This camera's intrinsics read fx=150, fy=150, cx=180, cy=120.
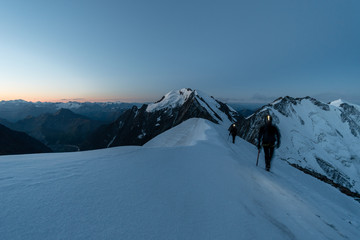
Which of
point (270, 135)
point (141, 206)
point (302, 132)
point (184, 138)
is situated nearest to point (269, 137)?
point (270, 135)

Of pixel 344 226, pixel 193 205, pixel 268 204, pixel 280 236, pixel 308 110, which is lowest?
pixel 308 110

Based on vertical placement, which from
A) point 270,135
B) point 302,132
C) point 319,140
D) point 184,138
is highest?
point 270,135

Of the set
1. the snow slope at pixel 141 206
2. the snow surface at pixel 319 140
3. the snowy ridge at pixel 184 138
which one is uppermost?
the snow slope at pixel 141 206

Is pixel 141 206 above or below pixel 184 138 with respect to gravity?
above

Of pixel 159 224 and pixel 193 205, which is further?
pixel 193 205

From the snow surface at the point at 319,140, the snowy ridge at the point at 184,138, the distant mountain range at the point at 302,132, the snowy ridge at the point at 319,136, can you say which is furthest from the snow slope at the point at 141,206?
the snow surface at the point at 319,140

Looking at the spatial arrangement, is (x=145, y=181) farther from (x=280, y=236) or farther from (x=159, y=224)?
(x=280, y=236)

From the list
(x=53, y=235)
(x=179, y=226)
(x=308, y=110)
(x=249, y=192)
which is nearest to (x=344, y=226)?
(x=249, y=192)

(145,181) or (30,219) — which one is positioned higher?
(30,219)

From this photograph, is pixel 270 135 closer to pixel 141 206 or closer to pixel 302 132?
pixel 141 206

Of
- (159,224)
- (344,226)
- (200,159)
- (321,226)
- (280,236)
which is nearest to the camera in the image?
(159,224)

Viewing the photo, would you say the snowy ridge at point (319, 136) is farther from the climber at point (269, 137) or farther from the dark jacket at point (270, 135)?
the dark jacket at point (270, 135)

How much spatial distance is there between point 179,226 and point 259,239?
67.5 inches

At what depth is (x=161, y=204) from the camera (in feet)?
12.1
